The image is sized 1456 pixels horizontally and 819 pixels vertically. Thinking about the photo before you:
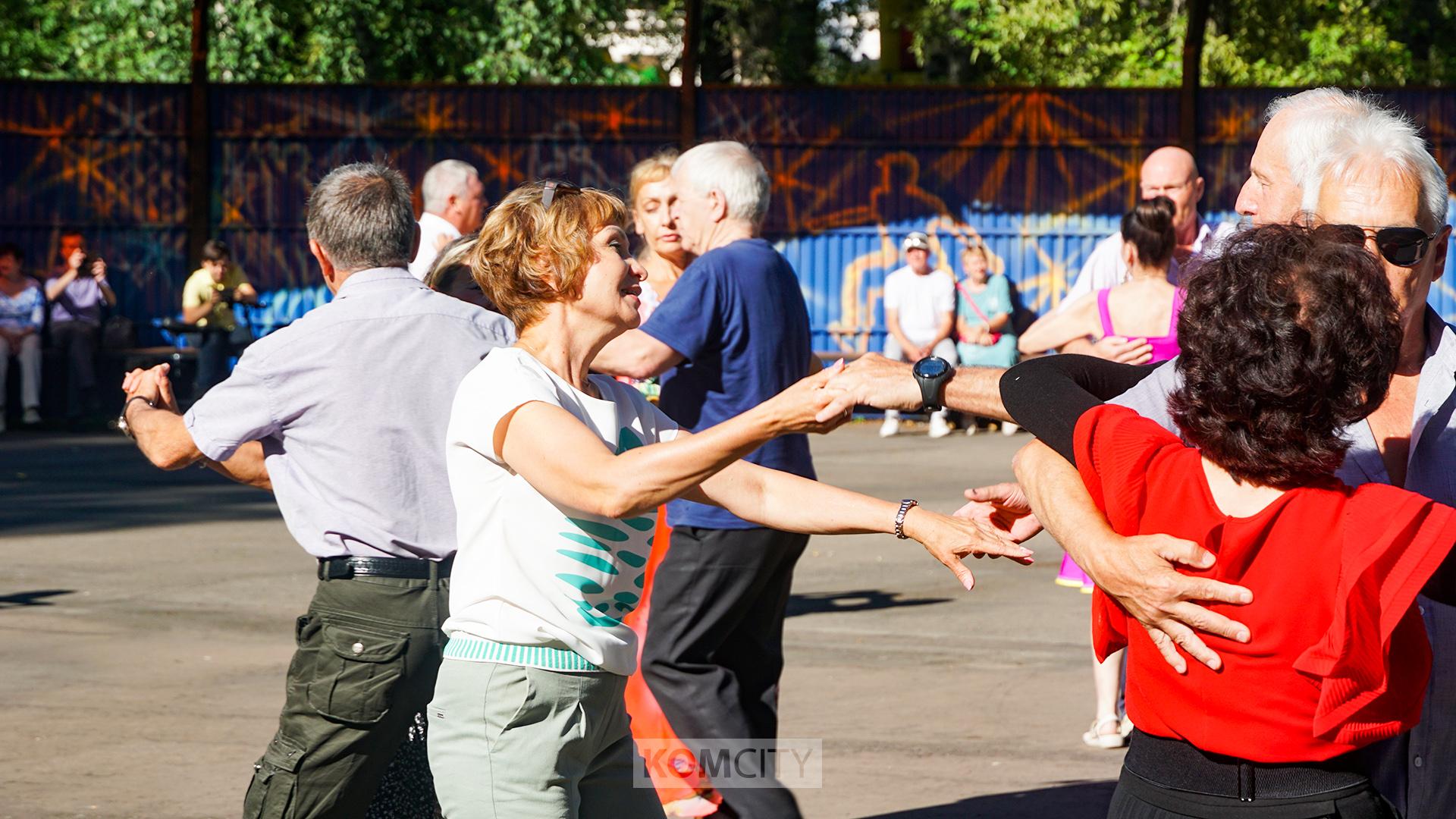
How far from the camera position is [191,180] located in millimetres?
17516

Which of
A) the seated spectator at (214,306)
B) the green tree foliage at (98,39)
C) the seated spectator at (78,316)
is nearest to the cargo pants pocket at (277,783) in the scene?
the seated spectator at (214,306)

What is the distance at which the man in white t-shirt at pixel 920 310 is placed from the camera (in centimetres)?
1606

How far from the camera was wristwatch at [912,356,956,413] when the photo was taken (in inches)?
110

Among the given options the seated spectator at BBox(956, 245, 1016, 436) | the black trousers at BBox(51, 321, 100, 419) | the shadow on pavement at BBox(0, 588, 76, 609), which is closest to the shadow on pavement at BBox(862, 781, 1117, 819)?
the shadow on pavement at BBox(0, 588, 76, 609)

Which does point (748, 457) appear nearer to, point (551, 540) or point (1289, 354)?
point (551, 540)

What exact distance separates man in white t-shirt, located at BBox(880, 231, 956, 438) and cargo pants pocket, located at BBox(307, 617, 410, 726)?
41.2 feet

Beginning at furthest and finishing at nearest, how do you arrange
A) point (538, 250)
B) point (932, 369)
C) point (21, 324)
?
point (21, 324) → point (538, 250) → point (932, 369)

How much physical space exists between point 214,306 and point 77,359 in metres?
1.41

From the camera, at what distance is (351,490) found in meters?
3.76

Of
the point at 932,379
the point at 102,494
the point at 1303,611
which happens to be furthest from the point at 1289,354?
the point at 102,494

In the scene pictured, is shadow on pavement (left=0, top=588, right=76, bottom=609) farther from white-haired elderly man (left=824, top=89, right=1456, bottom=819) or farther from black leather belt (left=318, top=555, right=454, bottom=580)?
white-haired elderly man (left=824, top=89, right=1456, bottom=819)

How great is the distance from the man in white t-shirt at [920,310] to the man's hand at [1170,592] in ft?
44.8

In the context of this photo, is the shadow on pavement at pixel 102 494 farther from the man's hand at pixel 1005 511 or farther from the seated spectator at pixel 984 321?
the man's hand at pixel 1005 511

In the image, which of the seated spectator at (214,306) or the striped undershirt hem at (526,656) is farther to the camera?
the seated spectator at (214,306)
